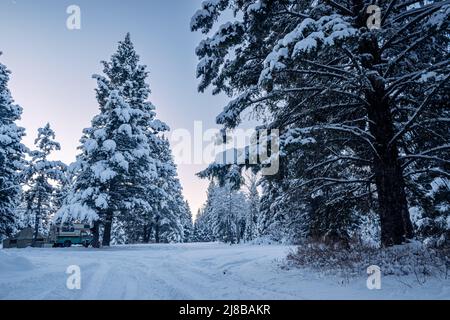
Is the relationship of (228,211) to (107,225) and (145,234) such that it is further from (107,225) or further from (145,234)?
(107,225)

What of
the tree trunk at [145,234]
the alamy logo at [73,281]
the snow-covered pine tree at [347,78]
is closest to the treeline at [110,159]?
the alamy logo at [73,281]

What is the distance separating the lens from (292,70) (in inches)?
305

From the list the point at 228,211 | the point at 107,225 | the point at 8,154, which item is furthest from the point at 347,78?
the point at 228,211

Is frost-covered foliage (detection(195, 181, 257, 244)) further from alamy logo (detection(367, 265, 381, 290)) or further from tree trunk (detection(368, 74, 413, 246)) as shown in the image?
alamy logo (detection(367, 265, 381, 290))

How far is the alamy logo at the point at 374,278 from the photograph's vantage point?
18.6ft

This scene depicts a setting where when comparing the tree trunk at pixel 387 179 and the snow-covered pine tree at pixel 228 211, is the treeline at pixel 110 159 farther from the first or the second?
the snow-covered pine tree at pixel 228 211

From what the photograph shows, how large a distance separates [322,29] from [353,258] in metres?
5.41

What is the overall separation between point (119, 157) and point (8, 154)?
11.3 metres

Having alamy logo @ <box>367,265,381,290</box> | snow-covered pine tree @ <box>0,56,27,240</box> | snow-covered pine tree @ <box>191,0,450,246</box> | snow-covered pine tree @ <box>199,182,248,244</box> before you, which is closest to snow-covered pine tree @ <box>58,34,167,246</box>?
snow-covered pine tree @ <box>0,56,27,240</box>

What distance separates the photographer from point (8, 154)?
2527 centimetres

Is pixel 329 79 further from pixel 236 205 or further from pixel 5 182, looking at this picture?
pixel 236 205

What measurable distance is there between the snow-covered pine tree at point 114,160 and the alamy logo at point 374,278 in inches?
685
